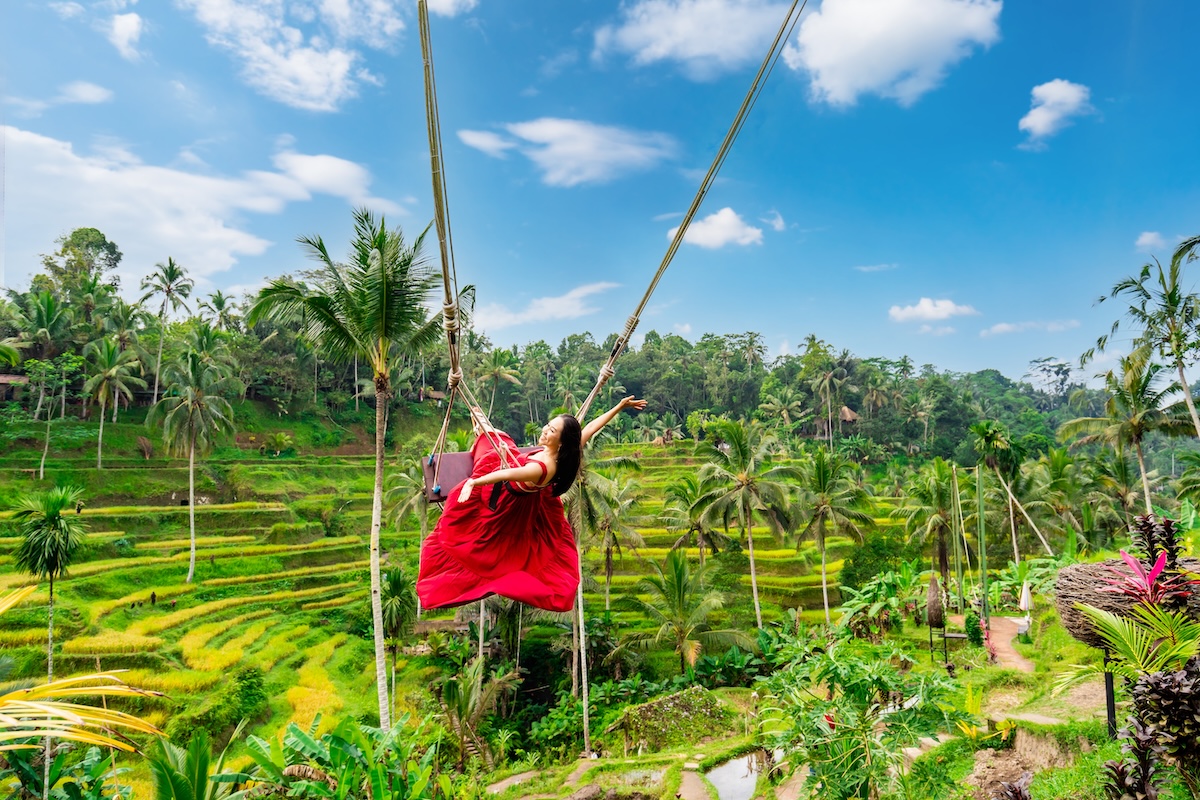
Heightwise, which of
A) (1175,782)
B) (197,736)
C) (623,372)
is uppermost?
(623,372)

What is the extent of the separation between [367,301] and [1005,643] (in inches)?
430

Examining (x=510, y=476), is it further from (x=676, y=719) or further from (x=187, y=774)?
(x=676, y=719)

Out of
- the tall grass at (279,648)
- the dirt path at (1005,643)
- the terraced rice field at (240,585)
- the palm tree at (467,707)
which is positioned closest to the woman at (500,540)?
the terraced rice field at (240,585)

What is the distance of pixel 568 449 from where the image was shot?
2.71 metres

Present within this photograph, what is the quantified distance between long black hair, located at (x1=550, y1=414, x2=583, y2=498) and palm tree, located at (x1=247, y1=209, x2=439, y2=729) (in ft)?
15.8

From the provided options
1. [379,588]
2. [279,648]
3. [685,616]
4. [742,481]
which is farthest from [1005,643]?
[279,648]

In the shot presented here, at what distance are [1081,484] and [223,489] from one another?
29105 millimetres

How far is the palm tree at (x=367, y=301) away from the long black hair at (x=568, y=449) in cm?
481

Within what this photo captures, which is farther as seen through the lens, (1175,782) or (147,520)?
(147,520)

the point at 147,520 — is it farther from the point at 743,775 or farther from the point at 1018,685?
the point at 1018,685

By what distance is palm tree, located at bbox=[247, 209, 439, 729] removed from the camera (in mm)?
7160

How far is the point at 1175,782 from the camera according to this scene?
3.06m

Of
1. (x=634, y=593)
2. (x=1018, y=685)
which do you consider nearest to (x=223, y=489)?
(x=634, y=593)

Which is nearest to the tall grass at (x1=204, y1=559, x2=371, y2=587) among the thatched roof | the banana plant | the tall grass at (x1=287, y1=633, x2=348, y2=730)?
the tall grass at (x1=287, y1=633, x2=348, y2=730)
